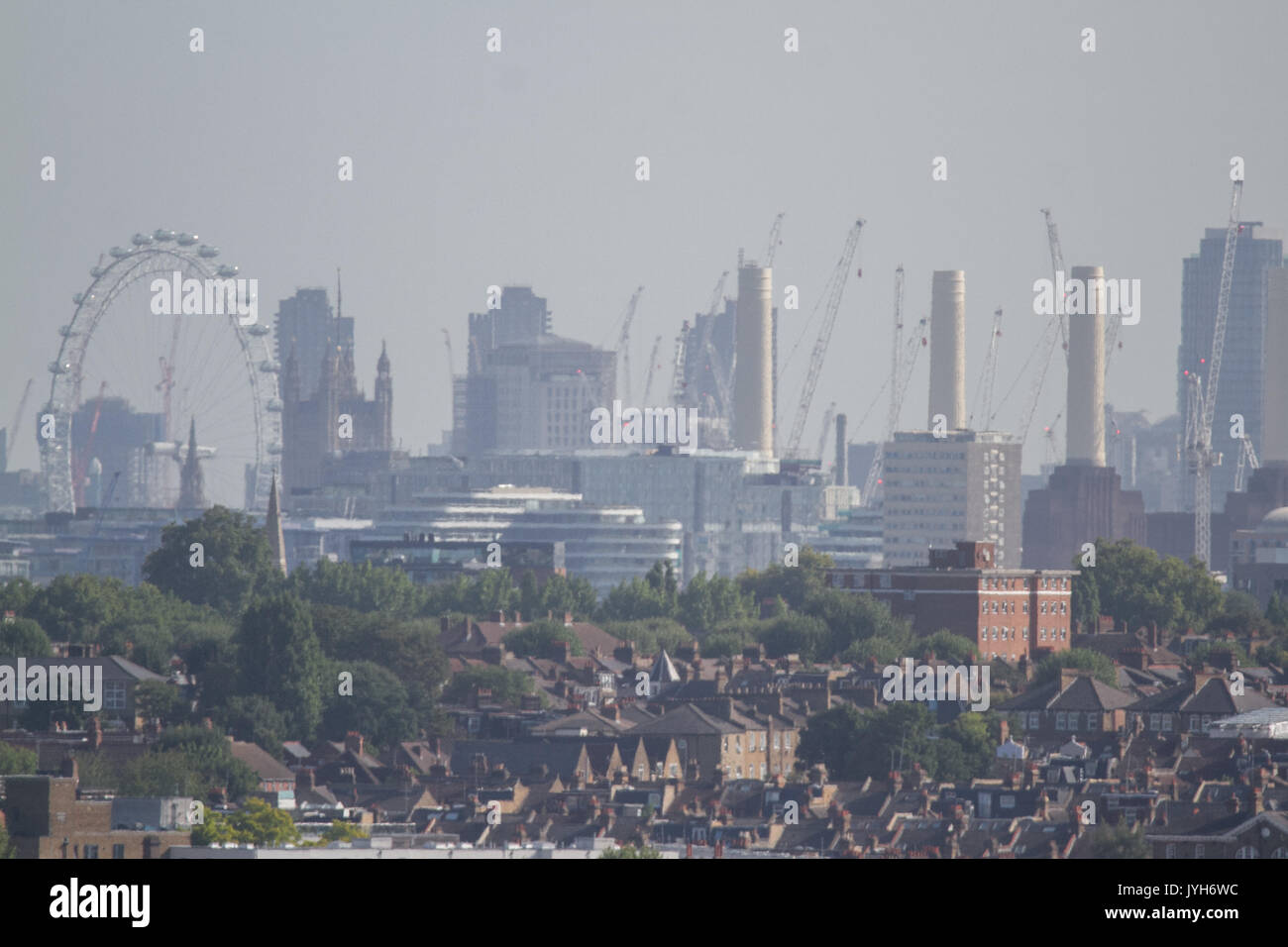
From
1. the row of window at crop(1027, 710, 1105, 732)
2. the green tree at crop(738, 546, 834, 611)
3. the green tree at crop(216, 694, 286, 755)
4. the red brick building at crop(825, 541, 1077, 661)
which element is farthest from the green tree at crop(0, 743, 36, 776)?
the green tree at crop(738, 546, 834, 611)

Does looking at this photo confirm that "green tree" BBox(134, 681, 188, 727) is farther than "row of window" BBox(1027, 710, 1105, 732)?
No

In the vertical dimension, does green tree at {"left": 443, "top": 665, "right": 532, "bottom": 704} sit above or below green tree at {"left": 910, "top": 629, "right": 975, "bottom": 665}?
below

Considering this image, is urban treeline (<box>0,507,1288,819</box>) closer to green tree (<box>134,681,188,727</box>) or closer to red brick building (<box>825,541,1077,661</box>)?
green tree (<box>134,681,188,727</box>)

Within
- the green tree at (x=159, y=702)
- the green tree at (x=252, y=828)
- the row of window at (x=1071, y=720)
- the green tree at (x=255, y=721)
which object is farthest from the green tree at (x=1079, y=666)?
the green tree at (x=252, y=828)

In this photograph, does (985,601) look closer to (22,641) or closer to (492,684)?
(492,684)

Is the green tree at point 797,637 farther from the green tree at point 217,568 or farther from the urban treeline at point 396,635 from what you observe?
the green tree at point 217,568

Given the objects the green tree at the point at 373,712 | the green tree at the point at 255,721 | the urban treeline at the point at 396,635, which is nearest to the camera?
the urban treeline at the point at 396,635
